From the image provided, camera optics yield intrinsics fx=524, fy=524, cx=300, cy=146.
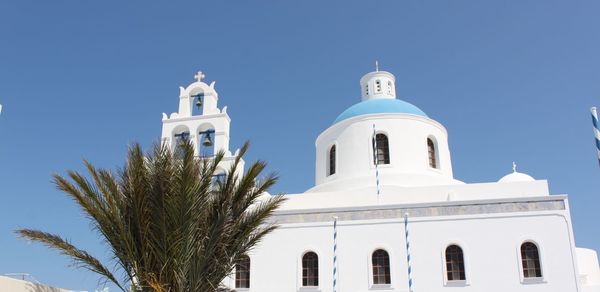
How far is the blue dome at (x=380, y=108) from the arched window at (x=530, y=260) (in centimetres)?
682

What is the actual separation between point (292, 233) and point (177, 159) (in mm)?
7246

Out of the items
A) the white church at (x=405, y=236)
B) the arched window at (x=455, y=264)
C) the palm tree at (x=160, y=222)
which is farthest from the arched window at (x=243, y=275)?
the palm tree at (x=160, y=222)

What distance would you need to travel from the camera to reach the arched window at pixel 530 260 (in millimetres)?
13477

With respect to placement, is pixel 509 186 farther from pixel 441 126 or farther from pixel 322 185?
pixel 322 185

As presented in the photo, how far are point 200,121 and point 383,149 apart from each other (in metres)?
6.58

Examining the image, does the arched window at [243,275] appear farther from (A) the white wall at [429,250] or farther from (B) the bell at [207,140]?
(B) the bell at [207,140]

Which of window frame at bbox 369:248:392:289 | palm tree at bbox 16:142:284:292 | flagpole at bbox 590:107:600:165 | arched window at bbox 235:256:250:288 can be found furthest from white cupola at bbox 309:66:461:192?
palm tree at bbox 16:142:284:292

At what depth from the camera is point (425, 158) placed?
59.3 ft

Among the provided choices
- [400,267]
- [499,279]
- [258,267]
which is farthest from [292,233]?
[499,279]

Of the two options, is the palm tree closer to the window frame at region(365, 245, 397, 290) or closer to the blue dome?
the window frame at region(365, 245, 397, 290)

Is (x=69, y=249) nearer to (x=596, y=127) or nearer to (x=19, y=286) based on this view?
(x=19, y=286)

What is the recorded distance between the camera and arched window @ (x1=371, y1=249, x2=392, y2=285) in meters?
14.2

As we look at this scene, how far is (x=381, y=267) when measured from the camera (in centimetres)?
1430

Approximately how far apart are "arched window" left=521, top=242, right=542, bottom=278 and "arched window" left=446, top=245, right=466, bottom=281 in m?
1.53
